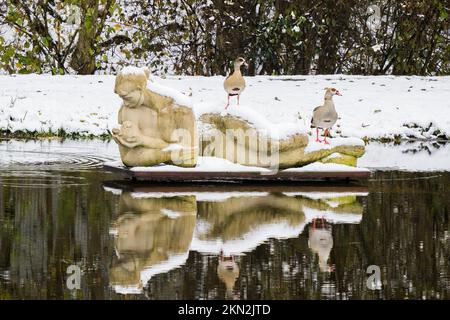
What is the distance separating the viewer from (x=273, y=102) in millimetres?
28234

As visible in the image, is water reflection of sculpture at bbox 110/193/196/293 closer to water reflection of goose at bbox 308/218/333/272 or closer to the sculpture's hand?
water reflection of goose at bbox 308/218/333/272

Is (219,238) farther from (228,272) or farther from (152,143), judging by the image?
(152,143)

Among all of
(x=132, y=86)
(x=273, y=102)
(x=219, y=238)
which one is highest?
(x=273, y=102)

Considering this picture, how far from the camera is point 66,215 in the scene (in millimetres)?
13148

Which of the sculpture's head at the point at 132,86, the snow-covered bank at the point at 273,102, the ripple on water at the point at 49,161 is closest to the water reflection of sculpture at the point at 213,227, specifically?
the sculpture's head at the point at 132,86

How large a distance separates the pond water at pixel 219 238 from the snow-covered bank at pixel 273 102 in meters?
8.12

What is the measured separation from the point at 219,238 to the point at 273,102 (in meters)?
16.6

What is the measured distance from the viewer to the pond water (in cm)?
930

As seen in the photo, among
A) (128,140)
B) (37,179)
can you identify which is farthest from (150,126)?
(37,179)

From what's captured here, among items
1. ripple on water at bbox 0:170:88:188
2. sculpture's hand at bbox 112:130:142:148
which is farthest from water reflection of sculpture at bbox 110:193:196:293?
ripple on water at bbox 0:170:88:188

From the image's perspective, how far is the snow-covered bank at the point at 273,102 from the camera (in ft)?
86.6
